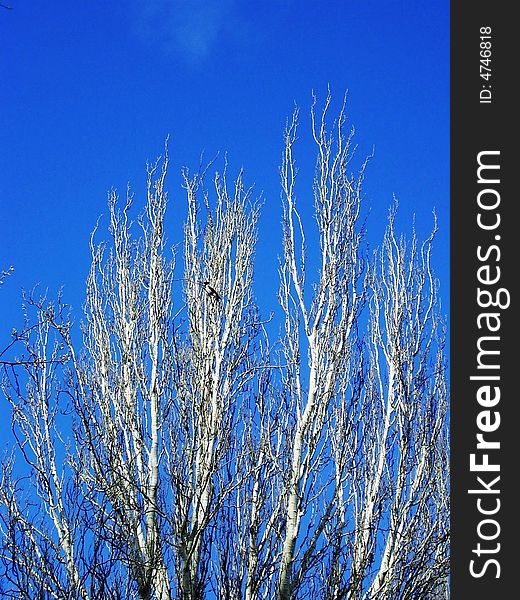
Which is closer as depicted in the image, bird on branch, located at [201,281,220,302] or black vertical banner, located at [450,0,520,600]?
black vertical banner, located at [450,0,520,600]

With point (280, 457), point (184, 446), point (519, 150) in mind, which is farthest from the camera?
point (280, 457)

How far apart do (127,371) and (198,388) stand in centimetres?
144

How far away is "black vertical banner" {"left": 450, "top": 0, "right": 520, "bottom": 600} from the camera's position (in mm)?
4910

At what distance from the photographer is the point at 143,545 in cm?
739

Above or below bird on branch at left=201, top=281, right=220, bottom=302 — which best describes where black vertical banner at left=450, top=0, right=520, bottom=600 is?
below

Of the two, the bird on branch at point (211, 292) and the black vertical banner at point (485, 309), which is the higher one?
the bird on branch at point (211, 292)

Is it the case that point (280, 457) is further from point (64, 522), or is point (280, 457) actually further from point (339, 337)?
point (64, 522)

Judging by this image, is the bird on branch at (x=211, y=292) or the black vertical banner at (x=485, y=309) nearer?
the black vertical banner at (x=485, y=309)

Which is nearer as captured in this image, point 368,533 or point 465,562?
point 465,562

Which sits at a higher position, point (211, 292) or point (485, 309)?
point (211, 292)

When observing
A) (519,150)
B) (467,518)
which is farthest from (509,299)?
(467,518)

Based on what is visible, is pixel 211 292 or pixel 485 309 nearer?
pixel 485 309

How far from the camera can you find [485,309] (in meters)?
5.12

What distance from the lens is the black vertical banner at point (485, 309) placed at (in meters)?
4.91
